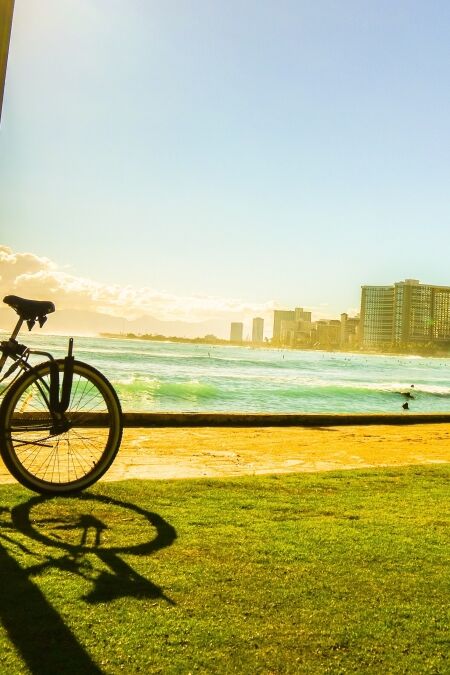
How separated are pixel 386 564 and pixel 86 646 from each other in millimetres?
1599

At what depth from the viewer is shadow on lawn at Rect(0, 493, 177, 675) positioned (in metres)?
1.96

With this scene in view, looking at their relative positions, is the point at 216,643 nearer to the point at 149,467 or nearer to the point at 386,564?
the point at 386,564

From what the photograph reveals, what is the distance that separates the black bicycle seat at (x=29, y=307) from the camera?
4027mm

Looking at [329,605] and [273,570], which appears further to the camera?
[273,570]

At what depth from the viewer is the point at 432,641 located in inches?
82.7

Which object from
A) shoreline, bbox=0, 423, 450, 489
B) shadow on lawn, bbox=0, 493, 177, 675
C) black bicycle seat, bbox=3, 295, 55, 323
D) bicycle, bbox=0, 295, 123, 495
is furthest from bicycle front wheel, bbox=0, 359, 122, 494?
shoreline, bbox=0, 423, 450, 489

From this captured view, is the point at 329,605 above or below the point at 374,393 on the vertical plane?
above

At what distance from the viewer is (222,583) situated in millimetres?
2531

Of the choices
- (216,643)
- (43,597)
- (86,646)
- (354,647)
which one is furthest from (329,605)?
(43,597)

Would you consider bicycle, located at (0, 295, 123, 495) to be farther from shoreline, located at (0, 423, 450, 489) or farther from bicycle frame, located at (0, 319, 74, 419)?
shoreline, located at (0, 423, 450, 489)

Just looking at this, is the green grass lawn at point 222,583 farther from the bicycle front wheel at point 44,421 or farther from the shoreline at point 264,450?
the shoreline at point 264,450

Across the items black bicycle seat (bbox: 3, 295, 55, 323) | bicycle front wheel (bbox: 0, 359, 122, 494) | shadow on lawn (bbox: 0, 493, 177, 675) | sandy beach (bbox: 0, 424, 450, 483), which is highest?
black bicycle seat (bbox: 3, 295, 55, 323)

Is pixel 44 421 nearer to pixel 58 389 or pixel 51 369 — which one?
pixel 58 389

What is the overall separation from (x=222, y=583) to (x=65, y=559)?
85 centimetres
